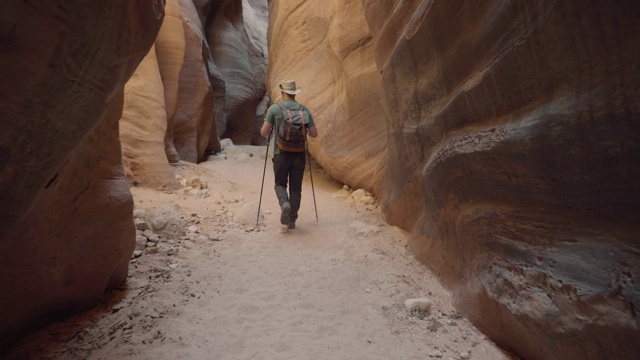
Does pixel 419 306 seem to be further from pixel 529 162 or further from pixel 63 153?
pixel 63 153

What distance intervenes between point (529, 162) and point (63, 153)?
270cm

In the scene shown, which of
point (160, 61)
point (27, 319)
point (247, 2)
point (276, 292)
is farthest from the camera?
point (247, 2)

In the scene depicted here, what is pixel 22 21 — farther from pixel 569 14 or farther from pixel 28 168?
pixel 569 14

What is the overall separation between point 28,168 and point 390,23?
393 centimetres

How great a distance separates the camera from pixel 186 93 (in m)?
9.91

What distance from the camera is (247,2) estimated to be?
86.8 feet

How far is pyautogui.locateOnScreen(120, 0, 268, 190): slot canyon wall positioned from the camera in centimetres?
604

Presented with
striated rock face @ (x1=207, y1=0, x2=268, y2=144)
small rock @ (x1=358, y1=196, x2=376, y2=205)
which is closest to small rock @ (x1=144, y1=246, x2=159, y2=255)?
small rock @ (x1=358, y1=196, x2=376, y2=205)

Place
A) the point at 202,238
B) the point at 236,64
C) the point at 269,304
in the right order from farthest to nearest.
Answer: the point at 236,64 → the point at 202,238 → the point at 269,304

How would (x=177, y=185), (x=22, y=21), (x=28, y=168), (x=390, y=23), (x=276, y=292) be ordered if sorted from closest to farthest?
(x=22, y=21) < (x=28, y=168) < (x=276, y=292) < (x=390, y=23) < (x=177, y=185)

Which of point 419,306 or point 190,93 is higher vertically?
point 190,93

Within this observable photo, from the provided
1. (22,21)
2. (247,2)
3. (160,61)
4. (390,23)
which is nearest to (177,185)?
(160,61)

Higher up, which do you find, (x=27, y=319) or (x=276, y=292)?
(x=27, y=319)

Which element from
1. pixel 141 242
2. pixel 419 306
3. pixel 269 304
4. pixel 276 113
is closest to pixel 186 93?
pixel 276 113
